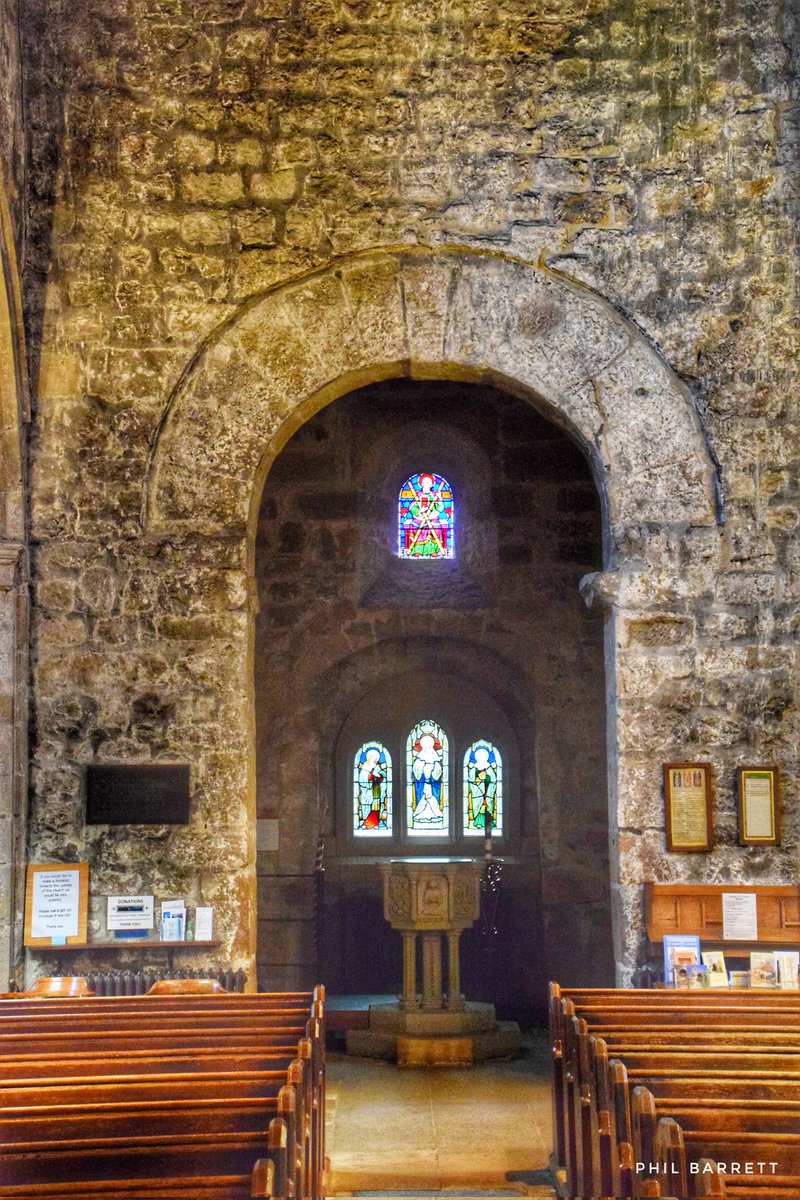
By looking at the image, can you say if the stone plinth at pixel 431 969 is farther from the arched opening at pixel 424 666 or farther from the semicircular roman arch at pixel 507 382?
the semicircular roman arch at pixel 507 382

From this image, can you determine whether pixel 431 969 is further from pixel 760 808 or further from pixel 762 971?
pixel 760 808

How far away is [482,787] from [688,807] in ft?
11.5

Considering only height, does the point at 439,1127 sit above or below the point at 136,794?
below

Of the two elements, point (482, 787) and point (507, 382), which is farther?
point (482, 787)

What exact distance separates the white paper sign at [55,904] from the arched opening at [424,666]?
3006 mm

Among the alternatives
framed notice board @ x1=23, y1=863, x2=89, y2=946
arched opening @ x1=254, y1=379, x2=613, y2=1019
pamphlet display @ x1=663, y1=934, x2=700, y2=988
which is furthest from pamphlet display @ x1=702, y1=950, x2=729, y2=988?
arched opening @ x1=254, y1=379, x2=613, y2=1019

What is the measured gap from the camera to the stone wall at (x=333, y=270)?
6.09m

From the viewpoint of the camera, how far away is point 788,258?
6191 mm

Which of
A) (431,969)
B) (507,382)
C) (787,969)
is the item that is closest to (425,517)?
(507,382)

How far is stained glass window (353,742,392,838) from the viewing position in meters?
9.36

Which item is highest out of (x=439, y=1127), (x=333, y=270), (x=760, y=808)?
(x=333, y=270)

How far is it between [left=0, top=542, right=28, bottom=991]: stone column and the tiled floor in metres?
1.67

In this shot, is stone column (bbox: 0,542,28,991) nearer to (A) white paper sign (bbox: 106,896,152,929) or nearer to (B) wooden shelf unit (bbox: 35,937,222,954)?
(B) wooden shelf unit (bbox: 35,937,222,954)

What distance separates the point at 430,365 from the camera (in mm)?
6391
